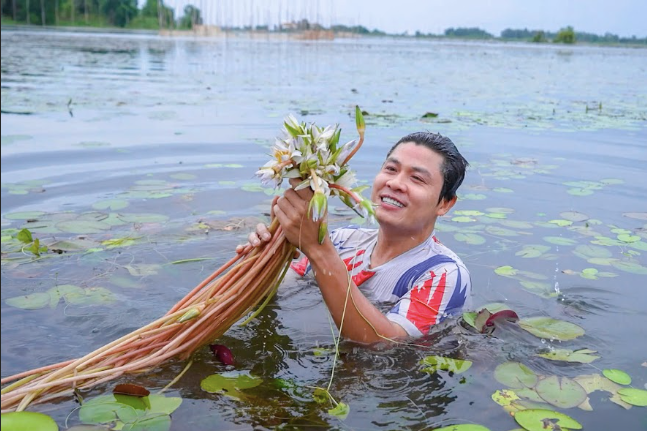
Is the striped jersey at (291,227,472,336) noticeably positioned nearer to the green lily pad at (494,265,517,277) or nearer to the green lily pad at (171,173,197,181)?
the green lily pad at (494,265,517,277)

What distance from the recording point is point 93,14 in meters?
63.0

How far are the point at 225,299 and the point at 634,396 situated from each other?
1.87 meters

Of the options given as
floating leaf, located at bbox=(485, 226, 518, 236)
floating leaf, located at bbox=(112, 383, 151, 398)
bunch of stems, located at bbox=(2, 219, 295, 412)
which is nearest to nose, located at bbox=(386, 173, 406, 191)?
bunch of stems, located at bbox=(2, 219, 295, 412)

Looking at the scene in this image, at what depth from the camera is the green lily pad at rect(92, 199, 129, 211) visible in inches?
218

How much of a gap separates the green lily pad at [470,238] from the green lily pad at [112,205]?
289 cm

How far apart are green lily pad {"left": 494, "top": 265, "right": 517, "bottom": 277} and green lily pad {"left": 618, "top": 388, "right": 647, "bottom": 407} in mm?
1614

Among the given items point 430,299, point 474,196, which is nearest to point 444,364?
point 430,299

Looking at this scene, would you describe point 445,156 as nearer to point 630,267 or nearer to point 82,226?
point 630,267

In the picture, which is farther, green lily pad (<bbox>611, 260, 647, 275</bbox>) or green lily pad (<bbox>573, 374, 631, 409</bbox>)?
green lily pad (<bbox>611, 260, 647, 275</bbox>)

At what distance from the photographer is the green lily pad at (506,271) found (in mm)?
4504

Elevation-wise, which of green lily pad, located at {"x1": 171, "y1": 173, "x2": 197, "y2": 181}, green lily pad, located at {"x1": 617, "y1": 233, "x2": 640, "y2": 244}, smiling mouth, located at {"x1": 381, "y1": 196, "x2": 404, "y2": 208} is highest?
smiling mouth, located at {"x1": 381, "y1": 196, "x2": 404, "y2": 208}

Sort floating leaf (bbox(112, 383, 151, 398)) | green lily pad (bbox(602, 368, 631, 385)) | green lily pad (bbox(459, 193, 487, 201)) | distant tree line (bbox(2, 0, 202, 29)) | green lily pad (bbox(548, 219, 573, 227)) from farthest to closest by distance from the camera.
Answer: distant tree line (bbox(2, 0, 202, 29)) → green lily pad (bbox(459, 193, 487, 201)) → green lily pad (bbox(548, 219, 573, 227)) → green lily pad (bbox(602, 368, 631, 385)) → floating leaf (bbox(112, 383, 151, 398))

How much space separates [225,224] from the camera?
5.41 meters

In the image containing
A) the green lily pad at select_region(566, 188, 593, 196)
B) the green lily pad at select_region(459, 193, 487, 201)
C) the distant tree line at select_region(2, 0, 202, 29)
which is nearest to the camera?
the green lily pad at select_region(459, 193, 487, 201)
